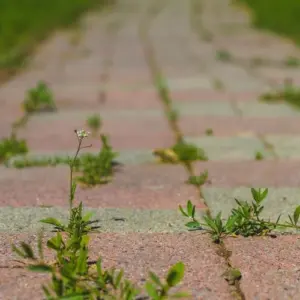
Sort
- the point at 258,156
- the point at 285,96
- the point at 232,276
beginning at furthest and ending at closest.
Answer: the point at 285,96 < the point at 258,156 < the point at 232,276

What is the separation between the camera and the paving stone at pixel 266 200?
3.23 m

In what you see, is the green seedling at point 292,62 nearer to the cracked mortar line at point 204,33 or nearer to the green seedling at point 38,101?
A: the cracked mortar line at point 204,33

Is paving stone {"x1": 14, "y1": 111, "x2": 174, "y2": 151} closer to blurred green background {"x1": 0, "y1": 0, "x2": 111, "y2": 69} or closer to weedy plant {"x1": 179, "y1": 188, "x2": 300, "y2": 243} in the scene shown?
weedy plant {"x1": 179, "y1": 188, "x2": 300, "y2": 243}

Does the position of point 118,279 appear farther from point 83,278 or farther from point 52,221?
point 52,221

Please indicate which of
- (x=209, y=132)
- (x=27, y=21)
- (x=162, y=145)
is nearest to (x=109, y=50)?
(x=27, y=21)

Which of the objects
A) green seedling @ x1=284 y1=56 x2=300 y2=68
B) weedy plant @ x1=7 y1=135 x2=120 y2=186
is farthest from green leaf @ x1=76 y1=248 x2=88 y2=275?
green seedling @ x1=284 y1=56 x2=300 y2=68

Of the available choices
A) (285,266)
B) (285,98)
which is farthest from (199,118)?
(285,266)

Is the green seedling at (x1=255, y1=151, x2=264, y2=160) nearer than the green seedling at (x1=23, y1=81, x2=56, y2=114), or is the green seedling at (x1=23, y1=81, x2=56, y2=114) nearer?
the green seedling at (x1=255, y1=151, x2=264, y2=160)

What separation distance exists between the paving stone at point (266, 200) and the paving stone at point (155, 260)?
0.45m

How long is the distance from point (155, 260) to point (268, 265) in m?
0.38

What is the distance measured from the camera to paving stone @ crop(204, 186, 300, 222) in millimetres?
3229

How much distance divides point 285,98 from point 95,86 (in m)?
1.83

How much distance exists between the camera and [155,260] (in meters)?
2.60

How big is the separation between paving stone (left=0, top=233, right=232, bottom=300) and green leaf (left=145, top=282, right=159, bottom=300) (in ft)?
0.52
